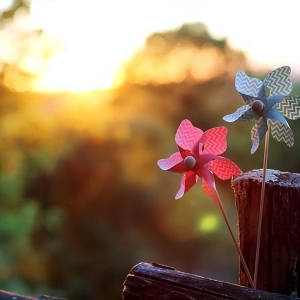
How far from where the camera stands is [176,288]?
0.59m

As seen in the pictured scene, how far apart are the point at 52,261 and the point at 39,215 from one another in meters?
0.16

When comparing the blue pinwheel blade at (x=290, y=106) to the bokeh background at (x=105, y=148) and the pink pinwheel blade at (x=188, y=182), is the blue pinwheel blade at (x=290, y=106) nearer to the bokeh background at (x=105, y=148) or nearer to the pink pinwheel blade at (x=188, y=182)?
the pink pinwheel blade at (x=188, y=182)

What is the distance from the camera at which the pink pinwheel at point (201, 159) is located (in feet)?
2.09

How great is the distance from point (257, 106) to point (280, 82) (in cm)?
5

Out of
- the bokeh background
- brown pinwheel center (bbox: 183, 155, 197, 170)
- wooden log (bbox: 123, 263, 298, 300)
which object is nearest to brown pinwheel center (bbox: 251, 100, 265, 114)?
brown pinwheel center (bbox: 183, 155, 197, 170)

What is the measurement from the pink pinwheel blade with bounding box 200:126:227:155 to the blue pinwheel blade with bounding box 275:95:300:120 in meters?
0.08

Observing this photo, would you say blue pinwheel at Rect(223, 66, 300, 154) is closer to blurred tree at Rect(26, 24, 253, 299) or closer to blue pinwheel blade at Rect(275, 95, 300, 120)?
blue pinwheel blade at Rect(275, 95, 300, 120)

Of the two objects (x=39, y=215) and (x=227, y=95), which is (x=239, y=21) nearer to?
(x=227, y=95)

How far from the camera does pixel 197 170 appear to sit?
2.10 feet

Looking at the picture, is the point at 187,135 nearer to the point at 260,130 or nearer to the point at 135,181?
the point at 260,130

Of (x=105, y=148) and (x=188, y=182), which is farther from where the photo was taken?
(x=105, y=148)

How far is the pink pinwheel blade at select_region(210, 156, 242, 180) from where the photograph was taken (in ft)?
2.13

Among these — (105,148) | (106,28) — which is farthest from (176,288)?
(105,148)

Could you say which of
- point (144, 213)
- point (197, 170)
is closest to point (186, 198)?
point (144, 213)
